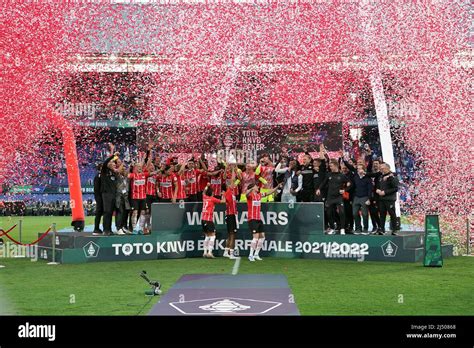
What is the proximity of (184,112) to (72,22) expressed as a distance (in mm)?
5717

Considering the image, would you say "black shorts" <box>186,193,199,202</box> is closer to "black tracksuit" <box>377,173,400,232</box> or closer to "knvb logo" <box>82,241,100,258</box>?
"knvb logo" <box>82,241,100,258</box>

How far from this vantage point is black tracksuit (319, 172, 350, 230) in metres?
17.1

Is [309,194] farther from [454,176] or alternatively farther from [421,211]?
[421,211]

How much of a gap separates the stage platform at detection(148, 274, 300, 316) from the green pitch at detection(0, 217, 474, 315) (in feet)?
0.81

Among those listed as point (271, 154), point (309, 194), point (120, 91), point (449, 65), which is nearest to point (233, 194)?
point (309, 194)

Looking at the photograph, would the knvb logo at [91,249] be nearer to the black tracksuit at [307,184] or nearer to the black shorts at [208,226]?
the black shorts at [208,226]

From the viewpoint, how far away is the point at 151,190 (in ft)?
62.8

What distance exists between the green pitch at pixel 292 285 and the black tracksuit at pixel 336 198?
112 centimetres

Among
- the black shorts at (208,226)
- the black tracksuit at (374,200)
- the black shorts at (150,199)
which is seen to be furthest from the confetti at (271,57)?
the black shorts at (208,226)

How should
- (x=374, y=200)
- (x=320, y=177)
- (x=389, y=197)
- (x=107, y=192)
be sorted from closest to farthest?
(x=389, y=197), (x=107, y=192), (x=374, y=200), (x=320, y=177)

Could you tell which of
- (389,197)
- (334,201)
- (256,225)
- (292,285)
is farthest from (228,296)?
(389,197)

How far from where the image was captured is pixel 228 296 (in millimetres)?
11102

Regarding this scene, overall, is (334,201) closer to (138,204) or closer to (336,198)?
(336,198)

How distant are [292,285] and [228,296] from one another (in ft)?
6.04
